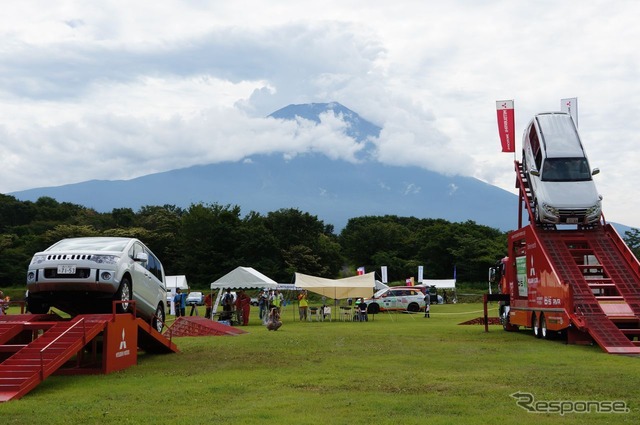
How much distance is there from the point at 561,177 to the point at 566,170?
Result: 0.86 ft

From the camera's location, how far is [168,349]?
16.4m

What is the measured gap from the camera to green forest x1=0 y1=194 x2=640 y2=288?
84.5 meters

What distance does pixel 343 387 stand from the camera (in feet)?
36.0

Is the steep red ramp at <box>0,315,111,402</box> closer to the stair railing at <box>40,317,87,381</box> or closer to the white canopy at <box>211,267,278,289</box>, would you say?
the stair railing at <box>40,317,87,381</box>

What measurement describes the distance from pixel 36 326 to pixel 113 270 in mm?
1723

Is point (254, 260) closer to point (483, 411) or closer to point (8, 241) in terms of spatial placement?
point (8, 241)

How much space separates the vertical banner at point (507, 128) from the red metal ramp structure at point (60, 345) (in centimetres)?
1563

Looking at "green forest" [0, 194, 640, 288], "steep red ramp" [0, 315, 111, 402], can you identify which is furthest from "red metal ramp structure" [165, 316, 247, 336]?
"green forest" [0, 194, 640, 288]

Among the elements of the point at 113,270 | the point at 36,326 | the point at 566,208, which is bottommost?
the point at 36,326

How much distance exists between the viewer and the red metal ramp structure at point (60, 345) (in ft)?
35.9

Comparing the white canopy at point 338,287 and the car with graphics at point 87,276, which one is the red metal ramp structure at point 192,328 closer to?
the car with graphics at point 87,276

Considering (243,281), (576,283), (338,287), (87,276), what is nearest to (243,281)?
(243,281)

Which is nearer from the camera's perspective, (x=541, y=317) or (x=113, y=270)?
(x=113, y=270)

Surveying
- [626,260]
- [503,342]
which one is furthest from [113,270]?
[626,260]
